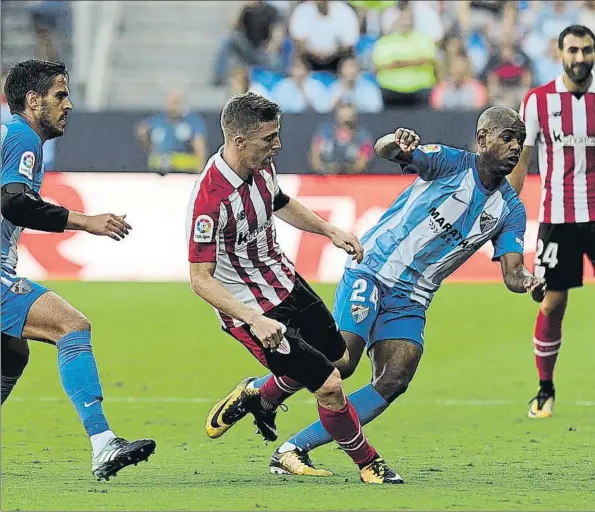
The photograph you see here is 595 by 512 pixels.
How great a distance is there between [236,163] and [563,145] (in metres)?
3.55

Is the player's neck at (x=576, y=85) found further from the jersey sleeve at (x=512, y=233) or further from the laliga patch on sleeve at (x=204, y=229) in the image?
the laliga patch on sleeve at (x=204, y=229)

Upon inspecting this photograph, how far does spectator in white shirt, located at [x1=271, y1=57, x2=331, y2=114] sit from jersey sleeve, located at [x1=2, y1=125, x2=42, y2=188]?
1220 cm

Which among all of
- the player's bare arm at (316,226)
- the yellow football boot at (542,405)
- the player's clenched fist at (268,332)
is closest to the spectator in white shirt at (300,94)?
the yellow football boot at (542,405)

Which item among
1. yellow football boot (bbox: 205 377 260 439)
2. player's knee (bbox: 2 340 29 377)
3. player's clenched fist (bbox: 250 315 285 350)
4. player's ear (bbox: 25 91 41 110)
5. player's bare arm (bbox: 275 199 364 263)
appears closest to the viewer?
player's clenched fist (bbox: 250 315 285 350)

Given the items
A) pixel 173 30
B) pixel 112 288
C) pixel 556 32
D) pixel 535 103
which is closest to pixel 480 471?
pixel 535 103

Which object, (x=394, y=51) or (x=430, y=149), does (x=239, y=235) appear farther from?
(x=394, y=51)

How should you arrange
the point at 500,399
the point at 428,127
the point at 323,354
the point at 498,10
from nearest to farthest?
the point at 323,354, the point at 500,399, the point at 428,127, the point at 498,10

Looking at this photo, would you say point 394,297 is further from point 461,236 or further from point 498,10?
point 498,10

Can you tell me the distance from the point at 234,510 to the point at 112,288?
9289mm

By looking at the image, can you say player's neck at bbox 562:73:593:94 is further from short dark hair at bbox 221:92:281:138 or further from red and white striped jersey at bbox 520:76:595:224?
short dark hair at bbox 221:92:281:138

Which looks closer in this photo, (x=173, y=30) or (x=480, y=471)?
(x=480, y=471)

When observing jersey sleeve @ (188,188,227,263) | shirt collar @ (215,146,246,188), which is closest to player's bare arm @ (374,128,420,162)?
shirt collar @ (215,146,246,188)

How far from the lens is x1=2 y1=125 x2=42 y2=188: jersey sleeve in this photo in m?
6.13

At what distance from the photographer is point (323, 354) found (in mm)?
6594
